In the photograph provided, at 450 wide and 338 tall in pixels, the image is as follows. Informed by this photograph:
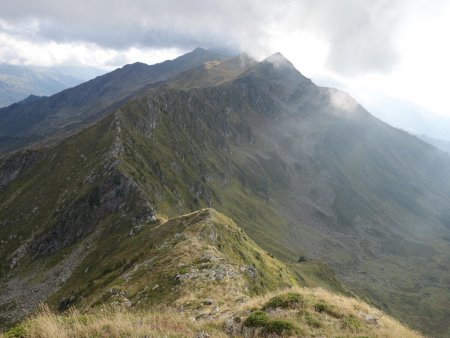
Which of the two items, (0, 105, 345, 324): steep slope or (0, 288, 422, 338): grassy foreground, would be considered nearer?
(0, 288, 422, 338): grassy foreground

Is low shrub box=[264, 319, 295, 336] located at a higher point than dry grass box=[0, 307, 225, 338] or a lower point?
lower

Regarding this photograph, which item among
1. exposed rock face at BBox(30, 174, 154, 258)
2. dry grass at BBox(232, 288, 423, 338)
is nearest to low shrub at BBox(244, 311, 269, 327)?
dry grass at BBox(232, 288, 423, 338)

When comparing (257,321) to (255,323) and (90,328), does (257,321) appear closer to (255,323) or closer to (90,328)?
(255,323)

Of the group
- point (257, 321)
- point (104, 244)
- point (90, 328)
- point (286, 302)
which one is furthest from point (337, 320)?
point (104, 244)

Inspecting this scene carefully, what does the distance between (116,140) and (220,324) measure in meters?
163

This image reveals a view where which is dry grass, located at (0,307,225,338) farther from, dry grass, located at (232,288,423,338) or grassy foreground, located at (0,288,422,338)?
dry grass, located at (232,288,423,338)

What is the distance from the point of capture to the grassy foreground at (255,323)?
46.8 feet

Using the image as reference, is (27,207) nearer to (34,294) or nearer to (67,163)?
(67,163)

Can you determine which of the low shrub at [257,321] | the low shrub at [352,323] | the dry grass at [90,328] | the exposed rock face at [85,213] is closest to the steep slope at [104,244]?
the exposed rock face at [85,213]

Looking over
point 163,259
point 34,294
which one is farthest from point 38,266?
point 163,259

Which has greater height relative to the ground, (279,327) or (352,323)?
(279,327)

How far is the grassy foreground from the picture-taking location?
1427 centimetres

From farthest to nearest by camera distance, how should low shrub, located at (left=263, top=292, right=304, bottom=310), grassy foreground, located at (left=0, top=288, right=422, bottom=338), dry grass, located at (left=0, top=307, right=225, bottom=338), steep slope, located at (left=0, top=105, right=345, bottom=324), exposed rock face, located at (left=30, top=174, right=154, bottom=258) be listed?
1. exposed rock face, located at (left=30, top=174, right=154, bottom=258)
2. steep slope, located at (left=0, top=105, right=345, bottom=324)
3. low shrub, located at (left=263, top=292, right=304, bottom=310)
4. grassy foreground, located at (left=0, top=288, right=422, bottom=338)
5. dry grass, located at (left=0, top=307, right=225, bottom=338)

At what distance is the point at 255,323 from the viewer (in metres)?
18.6
